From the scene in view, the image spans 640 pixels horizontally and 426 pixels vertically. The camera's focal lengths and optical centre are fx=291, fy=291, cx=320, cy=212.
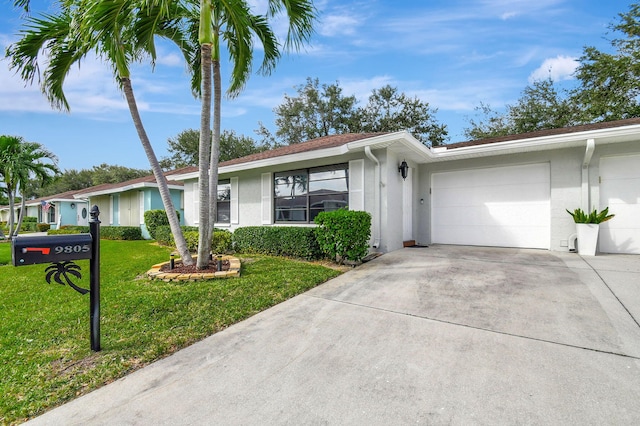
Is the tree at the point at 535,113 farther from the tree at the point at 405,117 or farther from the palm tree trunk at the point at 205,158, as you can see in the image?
the palm tree trunk at the point at 205,158

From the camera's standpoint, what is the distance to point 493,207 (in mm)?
7484

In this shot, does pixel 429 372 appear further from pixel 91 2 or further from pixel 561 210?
pixel 561 210

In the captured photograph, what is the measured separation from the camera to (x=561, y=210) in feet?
Result: 21.8

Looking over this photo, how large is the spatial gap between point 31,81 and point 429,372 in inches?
308

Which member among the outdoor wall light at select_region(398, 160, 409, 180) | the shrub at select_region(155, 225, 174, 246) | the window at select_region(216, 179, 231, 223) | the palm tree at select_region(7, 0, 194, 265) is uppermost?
the palm tree at select_region(7, 0, 194, 265)

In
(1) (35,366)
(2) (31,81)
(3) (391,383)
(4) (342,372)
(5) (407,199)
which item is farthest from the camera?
(5) (407,199)

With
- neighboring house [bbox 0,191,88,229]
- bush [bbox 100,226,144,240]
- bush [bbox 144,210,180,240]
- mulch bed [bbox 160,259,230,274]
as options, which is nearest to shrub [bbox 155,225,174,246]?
bush [bbox 144,210,180,240]

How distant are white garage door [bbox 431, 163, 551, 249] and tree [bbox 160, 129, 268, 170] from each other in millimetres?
20127

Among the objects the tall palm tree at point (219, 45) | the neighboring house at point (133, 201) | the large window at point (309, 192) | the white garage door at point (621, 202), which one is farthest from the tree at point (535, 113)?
the neighboring house at point (133, 201)

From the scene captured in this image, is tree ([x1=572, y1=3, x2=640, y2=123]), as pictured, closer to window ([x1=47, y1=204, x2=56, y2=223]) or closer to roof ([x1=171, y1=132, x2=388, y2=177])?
roof ([x1=171, y1=132, x2=388, y2=177])

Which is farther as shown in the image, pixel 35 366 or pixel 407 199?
pixel 407 199

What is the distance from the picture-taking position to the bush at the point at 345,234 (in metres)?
5.59

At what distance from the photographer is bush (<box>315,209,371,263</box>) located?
5594 mm

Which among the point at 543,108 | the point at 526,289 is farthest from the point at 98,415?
the point at 543,108
